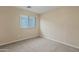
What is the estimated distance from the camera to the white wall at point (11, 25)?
0.92 m

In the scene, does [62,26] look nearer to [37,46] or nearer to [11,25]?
[37,46]

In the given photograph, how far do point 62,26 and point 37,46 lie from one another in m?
0.43

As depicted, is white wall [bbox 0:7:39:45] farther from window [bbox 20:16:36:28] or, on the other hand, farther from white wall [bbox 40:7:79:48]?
white wall [bbox 40:7:79:48]

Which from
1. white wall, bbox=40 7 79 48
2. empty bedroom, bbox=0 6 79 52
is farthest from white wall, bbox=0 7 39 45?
white wall, bbox=40 7 79 48

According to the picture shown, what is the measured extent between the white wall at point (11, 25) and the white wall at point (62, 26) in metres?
0.15

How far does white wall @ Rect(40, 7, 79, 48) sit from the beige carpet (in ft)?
0.23

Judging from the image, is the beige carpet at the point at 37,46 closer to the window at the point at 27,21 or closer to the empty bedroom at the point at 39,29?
the empty bedroom at the point at 39,29

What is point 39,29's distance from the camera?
3.45 ft

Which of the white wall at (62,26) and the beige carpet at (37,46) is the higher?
the white wall at (62,26)

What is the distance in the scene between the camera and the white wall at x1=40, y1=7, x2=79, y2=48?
0.97 meters

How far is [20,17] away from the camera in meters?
0.96

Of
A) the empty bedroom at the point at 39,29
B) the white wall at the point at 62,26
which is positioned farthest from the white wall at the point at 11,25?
the white wall at the point at 62,26

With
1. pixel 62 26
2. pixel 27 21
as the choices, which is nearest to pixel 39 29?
pixel 27 21
